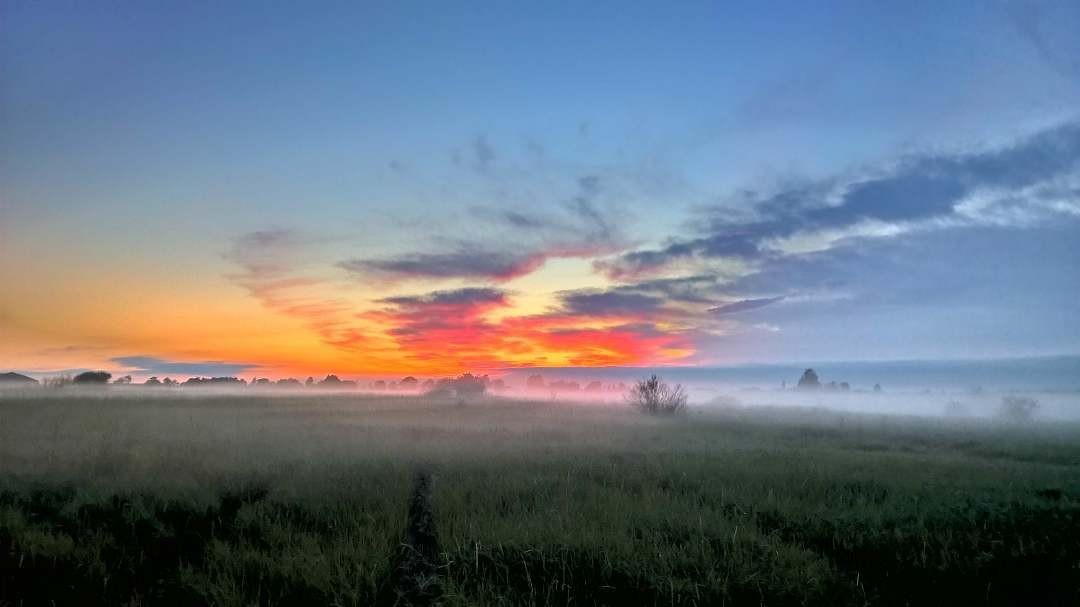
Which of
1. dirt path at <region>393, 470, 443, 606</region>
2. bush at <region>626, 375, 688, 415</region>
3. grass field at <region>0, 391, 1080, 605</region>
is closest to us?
dirt path at <region>393, 470, 443, 606</region>

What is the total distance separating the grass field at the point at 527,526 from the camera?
7.02 m

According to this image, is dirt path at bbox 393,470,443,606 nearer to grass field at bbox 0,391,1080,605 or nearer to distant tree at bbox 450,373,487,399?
grass field at bbox 0,391,1080,605

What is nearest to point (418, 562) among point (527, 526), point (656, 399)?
point (527, 526)

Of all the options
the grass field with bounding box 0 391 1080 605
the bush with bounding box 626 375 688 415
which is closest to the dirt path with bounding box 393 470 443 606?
the grass field with bounding box 0 391 1080 605

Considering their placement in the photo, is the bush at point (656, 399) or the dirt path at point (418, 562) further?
the bush at point (656, 399)

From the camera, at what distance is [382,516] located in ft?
31.5

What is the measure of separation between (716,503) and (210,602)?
329 inches

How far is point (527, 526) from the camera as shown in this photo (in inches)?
350

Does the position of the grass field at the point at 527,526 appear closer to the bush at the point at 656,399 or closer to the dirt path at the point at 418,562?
the dirt path at the point at 418,562

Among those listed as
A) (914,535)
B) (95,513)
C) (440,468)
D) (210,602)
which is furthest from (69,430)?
(914,535)

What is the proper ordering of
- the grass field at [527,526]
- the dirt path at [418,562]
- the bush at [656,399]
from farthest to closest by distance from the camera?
the bush at [656,399] → the grass field at [527,526] → the dirt path at [418,562]

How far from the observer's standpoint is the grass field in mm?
7020

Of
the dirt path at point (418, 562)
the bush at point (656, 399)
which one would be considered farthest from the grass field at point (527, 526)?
the bush at point (656, 399)

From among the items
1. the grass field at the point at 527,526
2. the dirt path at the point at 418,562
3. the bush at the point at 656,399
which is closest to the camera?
the dirt path at the point at 418,562
